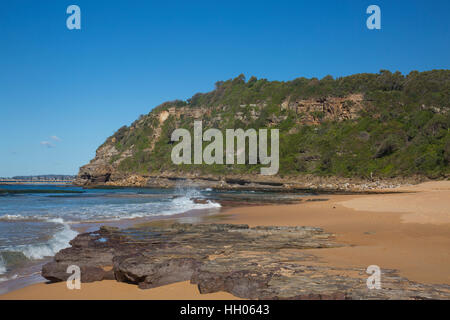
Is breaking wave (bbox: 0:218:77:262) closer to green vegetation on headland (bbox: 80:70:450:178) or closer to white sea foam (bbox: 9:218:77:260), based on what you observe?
white sea foam (bbox: 9:218:77:260)

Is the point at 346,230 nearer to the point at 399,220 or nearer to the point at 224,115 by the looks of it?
the point at 399,220

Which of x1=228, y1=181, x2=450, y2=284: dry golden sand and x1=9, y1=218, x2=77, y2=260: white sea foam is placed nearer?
x1=228, y1=181, x2=450, y2=284: dry golden sand

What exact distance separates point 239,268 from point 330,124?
70490mm

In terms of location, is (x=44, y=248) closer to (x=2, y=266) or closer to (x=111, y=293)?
(x=2, y=266)

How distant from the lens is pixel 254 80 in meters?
108

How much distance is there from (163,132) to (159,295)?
10267cm

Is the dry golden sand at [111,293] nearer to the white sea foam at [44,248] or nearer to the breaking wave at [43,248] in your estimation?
the breaking wave at [43,248]

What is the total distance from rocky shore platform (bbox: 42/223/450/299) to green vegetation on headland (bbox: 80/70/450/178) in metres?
39.7

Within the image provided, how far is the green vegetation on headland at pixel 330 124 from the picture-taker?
51844 millimetres

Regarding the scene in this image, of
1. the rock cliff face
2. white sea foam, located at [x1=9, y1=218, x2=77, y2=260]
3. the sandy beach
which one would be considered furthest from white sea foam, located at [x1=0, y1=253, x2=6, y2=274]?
the rock cliff face

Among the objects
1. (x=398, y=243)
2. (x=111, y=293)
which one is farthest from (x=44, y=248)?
(x=398, y=243)

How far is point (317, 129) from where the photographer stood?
73312mm

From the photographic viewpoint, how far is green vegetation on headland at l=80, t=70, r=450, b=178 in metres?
51.8
